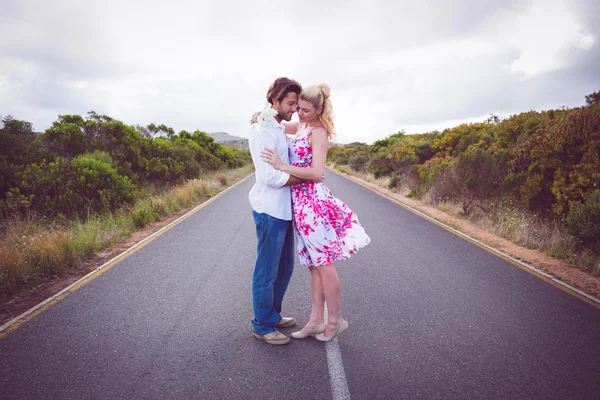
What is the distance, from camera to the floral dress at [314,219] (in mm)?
2861

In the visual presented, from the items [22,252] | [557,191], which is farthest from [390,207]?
[22,252]

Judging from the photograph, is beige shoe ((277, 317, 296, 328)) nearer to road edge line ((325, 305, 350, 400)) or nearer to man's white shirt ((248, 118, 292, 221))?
road edge line ((325, 305, 350, 400))

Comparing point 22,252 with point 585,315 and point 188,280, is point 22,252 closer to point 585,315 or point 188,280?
point 188,280

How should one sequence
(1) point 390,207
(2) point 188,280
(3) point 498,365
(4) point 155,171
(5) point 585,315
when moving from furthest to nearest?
(4) point 155,171 < (1) point 390,207 < (2) point 188,280 < (5) point 585,315 < (3) point 498,365

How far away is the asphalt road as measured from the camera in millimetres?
2494

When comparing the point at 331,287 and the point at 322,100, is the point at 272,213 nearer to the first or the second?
the point at 331,287

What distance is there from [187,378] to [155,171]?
1251 centimetres

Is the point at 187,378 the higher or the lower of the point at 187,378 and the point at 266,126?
the lower

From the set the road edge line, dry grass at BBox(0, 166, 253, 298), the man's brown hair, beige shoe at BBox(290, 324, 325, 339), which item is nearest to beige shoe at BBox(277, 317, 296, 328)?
beige shoe at BBox(290, 324, 325, 339)

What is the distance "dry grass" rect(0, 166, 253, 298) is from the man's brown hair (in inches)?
163

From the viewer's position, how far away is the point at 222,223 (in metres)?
8.41

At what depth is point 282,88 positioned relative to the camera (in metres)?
2.68

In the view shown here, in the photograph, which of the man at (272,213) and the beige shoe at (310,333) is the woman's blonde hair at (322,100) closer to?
the man at (272,213)

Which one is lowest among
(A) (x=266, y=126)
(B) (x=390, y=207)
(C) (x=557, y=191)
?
(B) (x=390, y=207)
